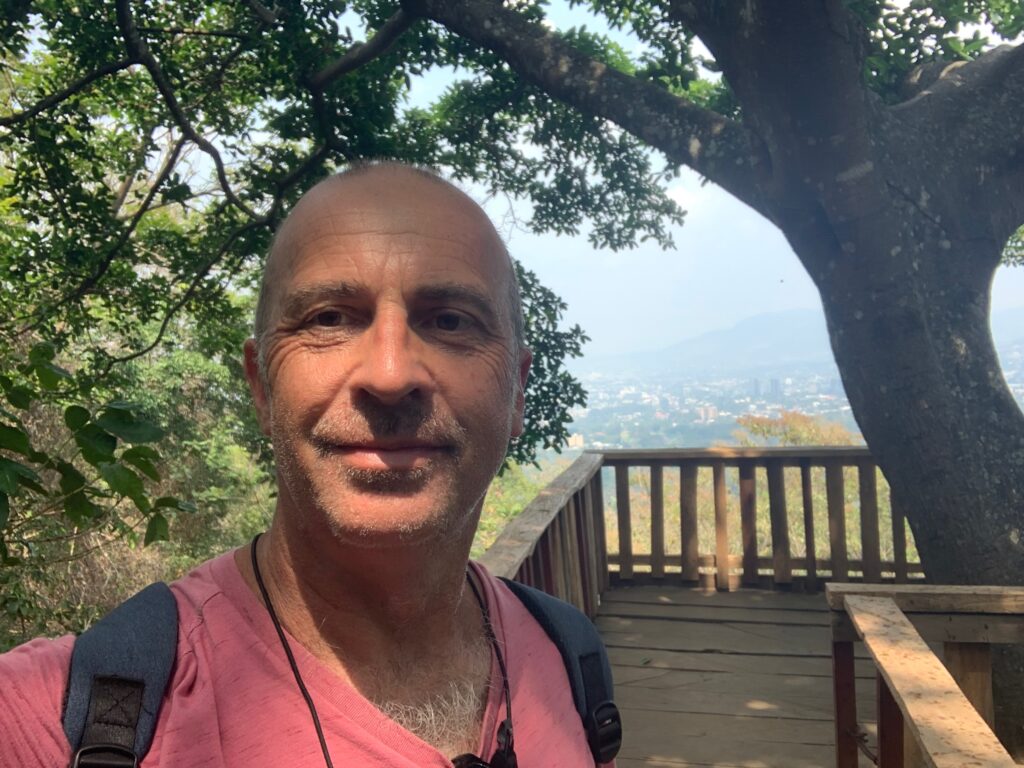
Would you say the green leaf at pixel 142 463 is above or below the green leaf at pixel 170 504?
above

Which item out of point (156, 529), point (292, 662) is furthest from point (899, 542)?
point (292, 662)

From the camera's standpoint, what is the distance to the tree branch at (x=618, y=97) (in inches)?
143

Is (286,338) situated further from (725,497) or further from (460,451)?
(725,497)

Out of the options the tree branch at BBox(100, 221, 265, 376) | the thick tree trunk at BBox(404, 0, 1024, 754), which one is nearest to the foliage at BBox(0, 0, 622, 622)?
the tree branch at BBox(100, 221, 265, 376)

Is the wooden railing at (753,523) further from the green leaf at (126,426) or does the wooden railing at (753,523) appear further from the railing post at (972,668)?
the green leaf at (126,426)

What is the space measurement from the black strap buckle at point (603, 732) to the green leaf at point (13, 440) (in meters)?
1.14

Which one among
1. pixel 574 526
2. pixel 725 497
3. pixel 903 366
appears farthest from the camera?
pixel 725 497

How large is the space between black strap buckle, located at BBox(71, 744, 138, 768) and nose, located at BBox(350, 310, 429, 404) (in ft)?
1.48

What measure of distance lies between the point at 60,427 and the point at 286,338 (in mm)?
10108

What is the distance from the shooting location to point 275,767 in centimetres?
86

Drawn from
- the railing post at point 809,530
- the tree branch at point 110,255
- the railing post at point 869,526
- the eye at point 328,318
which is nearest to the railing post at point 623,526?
the railing post at point 809,530

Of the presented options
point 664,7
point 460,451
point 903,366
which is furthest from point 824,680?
point 664,7

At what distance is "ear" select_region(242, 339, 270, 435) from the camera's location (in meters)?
1.07

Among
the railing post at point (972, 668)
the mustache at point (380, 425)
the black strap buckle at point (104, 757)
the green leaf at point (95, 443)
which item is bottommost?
the railing post at point (972, 668)
